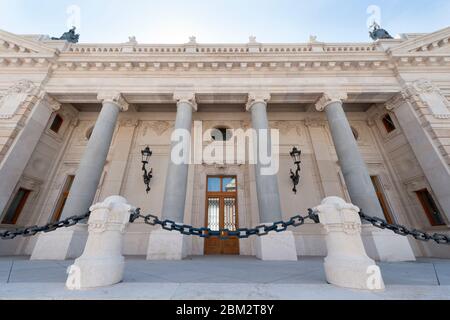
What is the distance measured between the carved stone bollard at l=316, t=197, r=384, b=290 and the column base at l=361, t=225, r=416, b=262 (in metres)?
4.62

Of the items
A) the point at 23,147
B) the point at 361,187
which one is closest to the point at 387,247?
the point at 361,187

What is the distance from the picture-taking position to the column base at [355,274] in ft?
8.10

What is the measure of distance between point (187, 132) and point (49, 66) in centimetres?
757

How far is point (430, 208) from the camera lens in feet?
27.6

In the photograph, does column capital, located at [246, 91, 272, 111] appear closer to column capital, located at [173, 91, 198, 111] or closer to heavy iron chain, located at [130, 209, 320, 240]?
column capital, located at [173, 91, 198, 111]

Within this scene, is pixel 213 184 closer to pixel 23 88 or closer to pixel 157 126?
pixel 157 126

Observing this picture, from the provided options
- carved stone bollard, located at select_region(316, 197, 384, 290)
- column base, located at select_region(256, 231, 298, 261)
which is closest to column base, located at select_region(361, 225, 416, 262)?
column base, located at select_region(256, 231, 298, 261)

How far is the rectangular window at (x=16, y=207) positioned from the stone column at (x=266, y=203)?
10680 mm

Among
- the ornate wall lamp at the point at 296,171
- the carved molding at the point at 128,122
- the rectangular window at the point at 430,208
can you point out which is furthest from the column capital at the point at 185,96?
the rectangular window at the point at 430,208

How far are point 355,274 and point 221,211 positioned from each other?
7088 mm

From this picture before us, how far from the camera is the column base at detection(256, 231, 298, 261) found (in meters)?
5.90

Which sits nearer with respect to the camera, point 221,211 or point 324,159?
point 221,211

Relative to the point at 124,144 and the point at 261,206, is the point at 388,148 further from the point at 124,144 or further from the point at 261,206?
the point at 124,144

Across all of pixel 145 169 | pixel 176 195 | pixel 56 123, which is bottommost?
pixel 176 195
